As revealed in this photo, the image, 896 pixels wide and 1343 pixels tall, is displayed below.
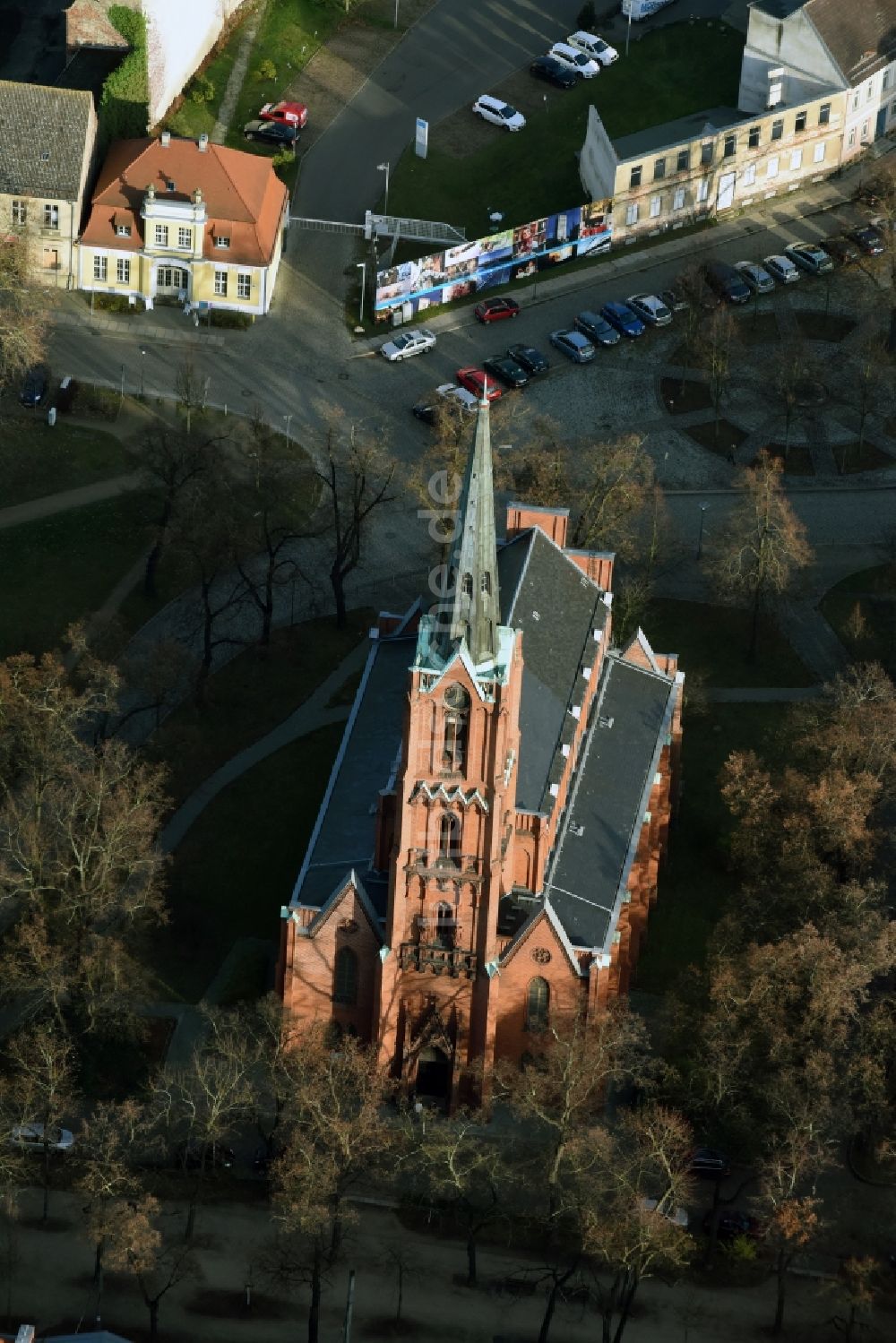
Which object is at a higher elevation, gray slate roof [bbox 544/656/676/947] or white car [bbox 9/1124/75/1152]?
gray slate roof [bbox 544/656/676/947]

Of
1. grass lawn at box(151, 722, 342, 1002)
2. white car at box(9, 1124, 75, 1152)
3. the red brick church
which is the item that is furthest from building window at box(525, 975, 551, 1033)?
white car at box(9, 1124, 75, 1152)

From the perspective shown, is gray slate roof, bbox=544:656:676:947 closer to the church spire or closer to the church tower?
the church tower

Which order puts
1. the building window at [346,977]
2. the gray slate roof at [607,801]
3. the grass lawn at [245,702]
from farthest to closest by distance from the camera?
the grass lawn at [245,702], the gray slate roof at [607,801], the building window at [346,977]

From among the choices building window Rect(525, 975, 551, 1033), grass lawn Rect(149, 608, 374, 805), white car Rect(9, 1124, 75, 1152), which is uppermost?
grass lawn Rect(149, 608, 374, 805)

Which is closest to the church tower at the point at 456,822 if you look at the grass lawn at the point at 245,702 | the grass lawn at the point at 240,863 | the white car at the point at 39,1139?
the grass lawn at the point at 240,863

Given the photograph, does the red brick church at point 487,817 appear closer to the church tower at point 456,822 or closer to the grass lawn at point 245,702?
the church tower at point 456,822

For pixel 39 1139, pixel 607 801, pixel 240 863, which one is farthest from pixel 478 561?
pixel 39 1139

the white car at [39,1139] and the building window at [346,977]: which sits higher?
the building window at [346,977]
